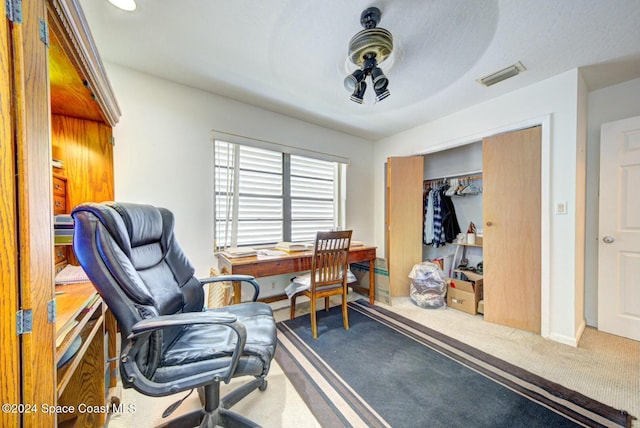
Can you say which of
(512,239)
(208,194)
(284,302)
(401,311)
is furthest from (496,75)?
(284,302)

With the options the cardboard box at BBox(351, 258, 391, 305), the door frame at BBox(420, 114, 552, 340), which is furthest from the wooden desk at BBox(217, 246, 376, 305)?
the door frame at BBox(420, 114, 552, 340)

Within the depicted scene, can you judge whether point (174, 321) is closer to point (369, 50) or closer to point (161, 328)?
point (161, 328)

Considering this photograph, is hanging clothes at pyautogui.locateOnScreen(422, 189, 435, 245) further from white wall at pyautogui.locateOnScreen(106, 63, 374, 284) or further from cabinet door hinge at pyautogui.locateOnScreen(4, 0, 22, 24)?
cabinet door hinge at pyautogui.locateOnScreen(4, 0, 22, 24)

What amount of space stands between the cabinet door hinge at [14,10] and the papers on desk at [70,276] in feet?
3.71

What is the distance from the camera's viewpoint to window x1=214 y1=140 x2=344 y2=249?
2.55 m

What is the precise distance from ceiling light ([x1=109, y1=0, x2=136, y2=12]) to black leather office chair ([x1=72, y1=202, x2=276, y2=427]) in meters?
1.27

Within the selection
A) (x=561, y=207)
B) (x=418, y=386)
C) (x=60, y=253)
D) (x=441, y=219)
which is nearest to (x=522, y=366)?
(x=418, y=386)

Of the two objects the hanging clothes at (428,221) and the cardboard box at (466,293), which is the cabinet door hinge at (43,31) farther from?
the hanging clothes at (428,221)

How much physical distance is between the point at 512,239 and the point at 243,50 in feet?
9.99

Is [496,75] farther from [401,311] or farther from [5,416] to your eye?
[5,416]

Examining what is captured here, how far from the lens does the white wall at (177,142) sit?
204cm

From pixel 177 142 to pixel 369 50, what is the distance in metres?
1.93

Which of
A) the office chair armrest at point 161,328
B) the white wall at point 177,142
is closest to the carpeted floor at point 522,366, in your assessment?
the office chair armrest at point 161,328

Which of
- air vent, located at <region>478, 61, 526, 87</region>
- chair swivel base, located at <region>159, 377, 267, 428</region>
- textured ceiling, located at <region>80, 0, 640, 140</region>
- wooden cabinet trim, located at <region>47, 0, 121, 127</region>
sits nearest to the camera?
wooden cabinet trim, located at <region>47, 0, 121, 127</region>
